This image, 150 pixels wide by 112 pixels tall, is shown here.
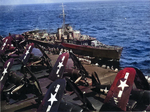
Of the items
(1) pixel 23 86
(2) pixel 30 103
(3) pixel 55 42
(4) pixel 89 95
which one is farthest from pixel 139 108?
(3) pixel 55 42

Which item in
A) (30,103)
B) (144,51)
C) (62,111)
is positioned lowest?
(144,51)

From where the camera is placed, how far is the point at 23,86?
17922 millimetres

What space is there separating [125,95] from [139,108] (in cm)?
241

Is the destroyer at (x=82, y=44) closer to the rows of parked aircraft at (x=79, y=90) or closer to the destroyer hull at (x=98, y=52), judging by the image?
the destroyer hull at (x=98, y=52)

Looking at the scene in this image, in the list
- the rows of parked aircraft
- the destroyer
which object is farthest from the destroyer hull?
the rows of parked aircraft

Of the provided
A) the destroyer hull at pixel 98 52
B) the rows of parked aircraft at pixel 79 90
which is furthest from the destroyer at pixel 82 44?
the rows of parked aircraft at pixel 79 90

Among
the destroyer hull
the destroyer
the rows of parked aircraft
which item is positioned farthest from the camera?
the destroyer

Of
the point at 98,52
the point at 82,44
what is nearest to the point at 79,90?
the point at 98,52

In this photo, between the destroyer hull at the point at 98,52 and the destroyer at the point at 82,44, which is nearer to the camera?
the destroyer hull at the point at 98,52

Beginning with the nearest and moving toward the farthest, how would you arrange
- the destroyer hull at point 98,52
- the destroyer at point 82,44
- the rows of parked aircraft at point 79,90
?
the rows of parked aircraft at point 79,90 < the destroyer hull at point 98,52 < the destroyer at point 82,44

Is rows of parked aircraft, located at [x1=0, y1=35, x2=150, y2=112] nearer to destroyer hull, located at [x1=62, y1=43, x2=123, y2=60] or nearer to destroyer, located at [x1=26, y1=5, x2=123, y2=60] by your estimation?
destroyer hull, located at [x1=62, y1=43, x2=123, y2=60]

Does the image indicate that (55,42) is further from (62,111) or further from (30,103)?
(62,111)

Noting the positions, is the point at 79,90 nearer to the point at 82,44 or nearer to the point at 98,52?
Answer: the point at 98,52

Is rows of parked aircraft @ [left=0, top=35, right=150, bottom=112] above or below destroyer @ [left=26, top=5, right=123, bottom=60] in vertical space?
above
